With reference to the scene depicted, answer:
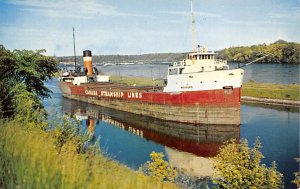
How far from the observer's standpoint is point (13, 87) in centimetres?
1436

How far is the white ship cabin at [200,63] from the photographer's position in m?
39.8

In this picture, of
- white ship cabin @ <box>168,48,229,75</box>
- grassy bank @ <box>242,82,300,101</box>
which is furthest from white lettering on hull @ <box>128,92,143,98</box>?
grassy bank @ <box>242,82,300,101</box>

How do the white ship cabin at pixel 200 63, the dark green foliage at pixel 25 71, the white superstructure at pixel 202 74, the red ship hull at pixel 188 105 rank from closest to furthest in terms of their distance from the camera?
the dark green foliage at pixel 25 71 → the white superstructure at pixel 202 74 → the red ship hull at pixel 188 105 → the white ship cabin at pixel 200 63

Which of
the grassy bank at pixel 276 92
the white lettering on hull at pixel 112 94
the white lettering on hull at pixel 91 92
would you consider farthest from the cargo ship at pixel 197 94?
the grassy bank at pixel 276 92

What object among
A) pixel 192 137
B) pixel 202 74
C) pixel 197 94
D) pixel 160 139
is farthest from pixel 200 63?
pixel 160 139

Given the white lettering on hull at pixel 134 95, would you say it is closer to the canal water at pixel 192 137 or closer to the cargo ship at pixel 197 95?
the cargo ship at pixel 197 95

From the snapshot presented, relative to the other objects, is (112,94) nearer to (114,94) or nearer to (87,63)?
(114,94)

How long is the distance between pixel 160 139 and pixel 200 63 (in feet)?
39.4

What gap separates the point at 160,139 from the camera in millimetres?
34906

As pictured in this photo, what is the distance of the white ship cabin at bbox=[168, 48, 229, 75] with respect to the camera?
39.8m

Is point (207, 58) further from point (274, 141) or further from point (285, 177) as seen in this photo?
point (285, 177)

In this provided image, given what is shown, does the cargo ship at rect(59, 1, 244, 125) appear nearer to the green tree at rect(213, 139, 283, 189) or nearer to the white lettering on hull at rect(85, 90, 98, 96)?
the white lettering on hull at rect(85, 90, 98, 96)

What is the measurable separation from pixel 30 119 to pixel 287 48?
13747cm

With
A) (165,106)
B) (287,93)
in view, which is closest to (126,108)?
(165,106)
